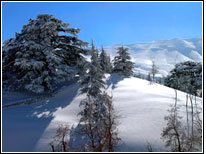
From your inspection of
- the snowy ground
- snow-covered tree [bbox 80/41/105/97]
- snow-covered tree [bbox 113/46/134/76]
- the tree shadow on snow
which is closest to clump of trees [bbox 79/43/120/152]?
snow-covered tree [bbox 80/41/105/97]

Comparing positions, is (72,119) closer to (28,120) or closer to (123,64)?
(28,120)

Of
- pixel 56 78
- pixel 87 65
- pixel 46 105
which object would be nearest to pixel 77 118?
pixel 46 105

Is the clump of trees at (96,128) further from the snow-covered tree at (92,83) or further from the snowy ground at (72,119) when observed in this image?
the snowy ground at (72,119)

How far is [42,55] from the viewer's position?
15672mm

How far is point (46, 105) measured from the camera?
12.8 meters

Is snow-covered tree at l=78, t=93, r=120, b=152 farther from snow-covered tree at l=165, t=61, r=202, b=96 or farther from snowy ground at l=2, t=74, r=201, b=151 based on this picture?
snow-covered tree at l=165, t=61, r=202, b=96

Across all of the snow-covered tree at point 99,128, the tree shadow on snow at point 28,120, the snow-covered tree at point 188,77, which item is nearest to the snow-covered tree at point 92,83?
the snow-covered tree at point 99,128

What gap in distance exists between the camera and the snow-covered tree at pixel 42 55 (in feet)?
47.6

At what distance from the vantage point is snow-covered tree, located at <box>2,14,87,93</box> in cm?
1452

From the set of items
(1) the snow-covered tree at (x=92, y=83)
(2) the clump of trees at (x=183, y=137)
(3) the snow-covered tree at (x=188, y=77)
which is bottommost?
(2) the clump of trees at (x=183, y=137)

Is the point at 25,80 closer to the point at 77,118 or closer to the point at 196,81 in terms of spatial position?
the point at 77,118

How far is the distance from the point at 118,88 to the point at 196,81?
17914 mm

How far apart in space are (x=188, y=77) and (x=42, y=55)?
24465 mm

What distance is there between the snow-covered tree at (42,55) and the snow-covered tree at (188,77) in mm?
18167
